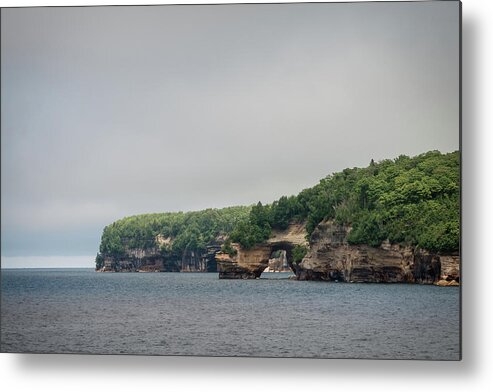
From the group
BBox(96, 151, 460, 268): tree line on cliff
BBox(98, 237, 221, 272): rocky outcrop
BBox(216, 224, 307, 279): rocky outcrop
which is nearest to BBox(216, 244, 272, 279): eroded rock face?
BBox(216, 224, 307, 279): rocky outcrop

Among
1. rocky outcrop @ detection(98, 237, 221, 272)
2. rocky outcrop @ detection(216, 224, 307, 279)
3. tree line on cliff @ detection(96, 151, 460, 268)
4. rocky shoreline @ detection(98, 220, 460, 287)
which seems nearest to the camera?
tree line on cliff @ detection(96, 151, 460, 268)

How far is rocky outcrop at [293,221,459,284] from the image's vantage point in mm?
10125

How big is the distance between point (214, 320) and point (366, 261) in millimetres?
1892

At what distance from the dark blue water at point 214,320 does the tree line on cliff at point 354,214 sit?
1.76 feet

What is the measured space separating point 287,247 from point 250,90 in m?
3.49

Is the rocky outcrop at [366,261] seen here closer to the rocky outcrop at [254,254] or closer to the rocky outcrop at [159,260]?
the rocky outcrop at [254,254]

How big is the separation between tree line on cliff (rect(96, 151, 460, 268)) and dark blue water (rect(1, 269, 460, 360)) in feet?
1.76

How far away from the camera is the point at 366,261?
1079 centimetres

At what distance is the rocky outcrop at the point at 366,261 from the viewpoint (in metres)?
10.1

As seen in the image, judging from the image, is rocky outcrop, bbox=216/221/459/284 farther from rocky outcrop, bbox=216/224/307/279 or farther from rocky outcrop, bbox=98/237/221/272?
rocky outcrop, bbox=98/237/221/272

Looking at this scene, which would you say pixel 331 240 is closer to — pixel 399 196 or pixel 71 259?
pixel 399 196

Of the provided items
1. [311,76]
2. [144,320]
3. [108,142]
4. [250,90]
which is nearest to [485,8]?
[311,76]

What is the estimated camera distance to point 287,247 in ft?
42.3

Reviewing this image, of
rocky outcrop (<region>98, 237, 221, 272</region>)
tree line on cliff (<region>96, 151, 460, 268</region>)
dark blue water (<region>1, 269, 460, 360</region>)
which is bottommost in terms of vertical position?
dark blue water (<region>1, 269, 460, 360</region>)
